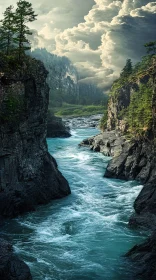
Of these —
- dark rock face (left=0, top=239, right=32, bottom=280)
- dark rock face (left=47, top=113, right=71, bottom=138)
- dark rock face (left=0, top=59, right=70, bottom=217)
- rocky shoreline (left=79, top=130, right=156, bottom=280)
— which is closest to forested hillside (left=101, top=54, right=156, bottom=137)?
rocky shoreline (left=79, top=130, right=156, bottom=280)

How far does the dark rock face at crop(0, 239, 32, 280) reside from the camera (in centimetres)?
2136

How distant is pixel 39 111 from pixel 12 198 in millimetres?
14432

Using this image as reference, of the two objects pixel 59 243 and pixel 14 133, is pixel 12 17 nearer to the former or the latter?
pixel 14 133

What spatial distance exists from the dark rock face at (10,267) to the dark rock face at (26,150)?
14.5 m

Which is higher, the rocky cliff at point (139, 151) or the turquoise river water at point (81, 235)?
A: the rocky cliff at point (139, 151)

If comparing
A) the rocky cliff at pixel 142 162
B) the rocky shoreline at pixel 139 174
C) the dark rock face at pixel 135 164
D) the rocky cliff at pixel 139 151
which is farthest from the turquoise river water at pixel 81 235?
the dark rock face at pixel 135 164

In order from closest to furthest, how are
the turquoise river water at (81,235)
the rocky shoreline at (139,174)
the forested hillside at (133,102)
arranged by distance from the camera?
the rocky shoreline at (139,174)
the turquoise river water at (81,235)
the forested hillside at (133,102)

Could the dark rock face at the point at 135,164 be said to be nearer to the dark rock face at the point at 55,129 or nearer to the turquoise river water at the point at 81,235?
the turquoise river water at the point at 81,235

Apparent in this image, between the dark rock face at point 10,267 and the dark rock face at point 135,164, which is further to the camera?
the dark rock face at point 135,164

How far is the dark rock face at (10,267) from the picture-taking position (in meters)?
21.4

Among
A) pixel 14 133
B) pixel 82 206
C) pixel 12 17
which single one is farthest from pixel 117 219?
pixel 12 17

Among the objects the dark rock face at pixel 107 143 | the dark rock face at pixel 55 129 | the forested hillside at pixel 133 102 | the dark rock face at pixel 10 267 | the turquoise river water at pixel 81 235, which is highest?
the forested hillside at pixel 133 102

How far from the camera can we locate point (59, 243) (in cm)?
3197

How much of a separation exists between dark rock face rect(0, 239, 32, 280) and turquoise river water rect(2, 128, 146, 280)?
3.03 m
